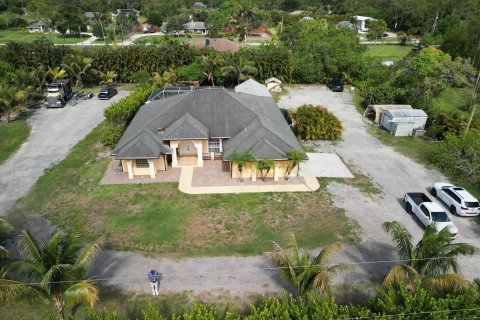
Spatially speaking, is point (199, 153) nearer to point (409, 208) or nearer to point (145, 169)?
point (145, 169)

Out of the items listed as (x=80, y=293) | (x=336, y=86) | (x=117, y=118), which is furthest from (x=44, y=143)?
(x=336, y=86)

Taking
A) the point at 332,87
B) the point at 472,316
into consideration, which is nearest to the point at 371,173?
the point at 472,316

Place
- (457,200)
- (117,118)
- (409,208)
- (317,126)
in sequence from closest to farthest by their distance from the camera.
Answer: (457,200) < (409,208) < (117,118) < (317,126)

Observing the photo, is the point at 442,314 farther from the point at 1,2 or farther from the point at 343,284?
the point at 1,2

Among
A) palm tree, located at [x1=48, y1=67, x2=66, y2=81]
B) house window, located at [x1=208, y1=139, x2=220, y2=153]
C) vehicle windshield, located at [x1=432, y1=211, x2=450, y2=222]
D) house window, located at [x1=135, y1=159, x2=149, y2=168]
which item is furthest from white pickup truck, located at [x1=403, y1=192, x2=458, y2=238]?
palm tree, located at [x1=48, y1=67, x2=66, y2=81]

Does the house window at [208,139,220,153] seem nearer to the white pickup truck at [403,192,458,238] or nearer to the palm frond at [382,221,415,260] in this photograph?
the white pickup truck at [403,192,458,238]

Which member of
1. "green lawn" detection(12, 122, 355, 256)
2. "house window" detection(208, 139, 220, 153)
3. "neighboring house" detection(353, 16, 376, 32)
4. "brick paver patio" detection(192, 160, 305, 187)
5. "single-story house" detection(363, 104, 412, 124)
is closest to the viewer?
"green lawn" detection(12, 122, 355, 256)

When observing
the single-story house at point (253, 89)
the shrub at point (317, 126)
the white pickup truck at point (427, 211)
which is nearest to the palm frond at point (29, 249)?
the white pickup truck at point (427, 211)
